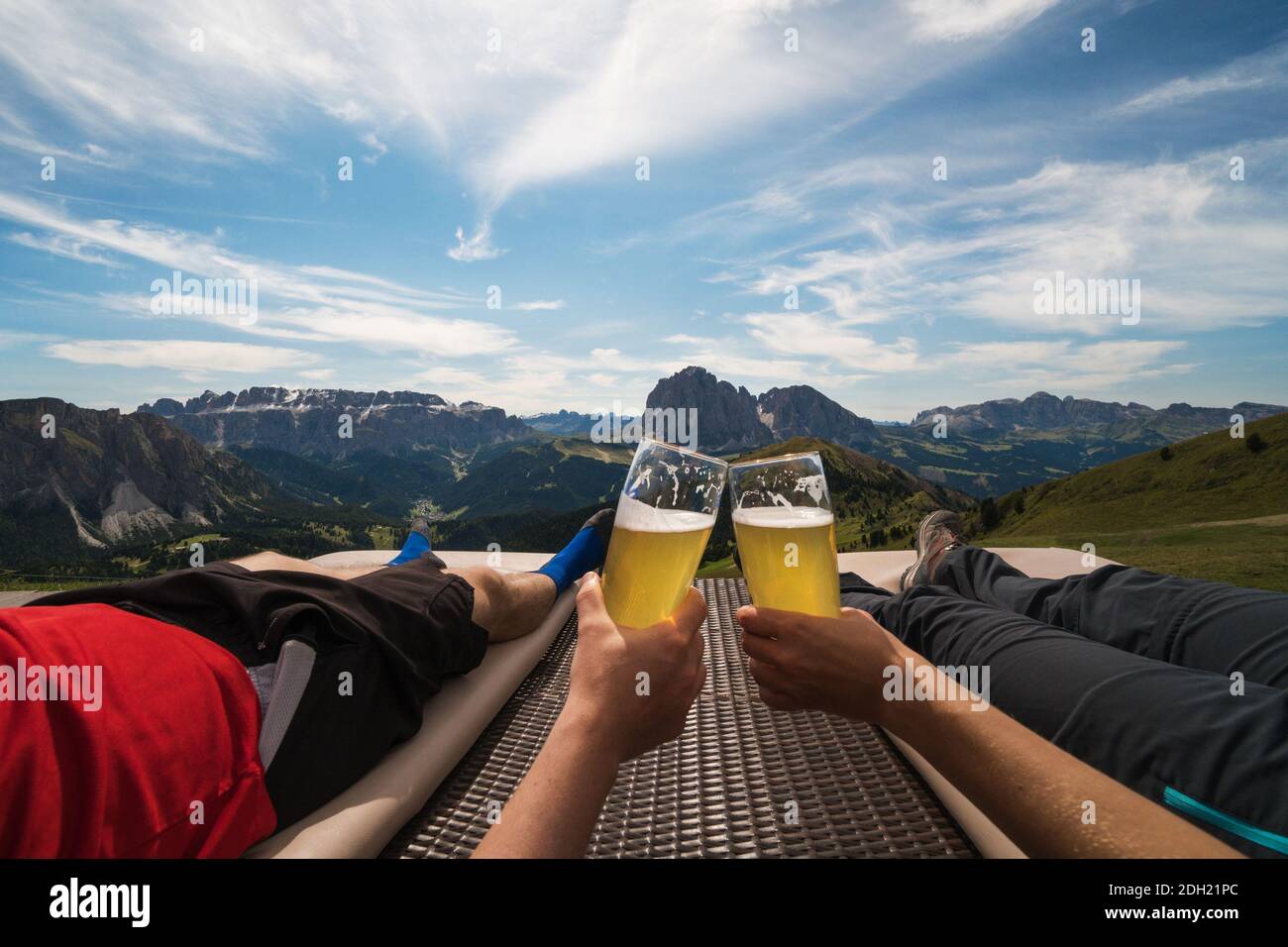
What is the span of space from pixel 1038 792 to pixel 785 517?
0.83m

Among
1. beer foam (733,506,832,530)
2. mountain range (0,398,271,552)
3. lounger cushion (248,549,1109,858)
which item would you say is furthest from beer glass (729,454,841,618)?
mountain range (0,398,271,552)

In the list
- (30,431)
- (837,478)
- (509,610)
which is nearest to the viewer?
(509,610)

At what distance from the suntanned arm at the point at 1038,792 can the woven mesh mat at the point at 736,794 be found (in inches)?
33.1

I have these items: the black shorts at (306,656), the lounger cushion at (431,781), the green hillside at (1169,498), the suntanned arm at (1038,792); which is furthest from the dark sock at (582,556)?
the green hillside at (1169,498)

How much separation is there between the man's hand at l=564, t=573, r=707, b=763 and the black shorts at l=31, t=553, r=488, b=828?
3.83 feet

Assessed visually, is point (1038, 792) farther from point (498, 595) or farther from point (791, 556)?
point (498, 595)

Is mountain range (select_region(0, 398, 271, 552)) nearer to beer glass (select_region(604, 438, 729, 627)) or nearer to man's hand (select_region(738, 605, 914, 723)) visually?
beer glass (select_region(604, 438, 729, 627))

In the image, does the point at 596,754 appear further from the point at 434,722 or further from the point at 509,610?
the point at 509,610

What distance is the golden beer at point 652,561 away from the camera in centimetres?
167

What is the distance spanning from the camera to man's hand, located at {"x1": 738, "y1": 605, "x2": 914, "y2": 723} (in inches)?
66.0
